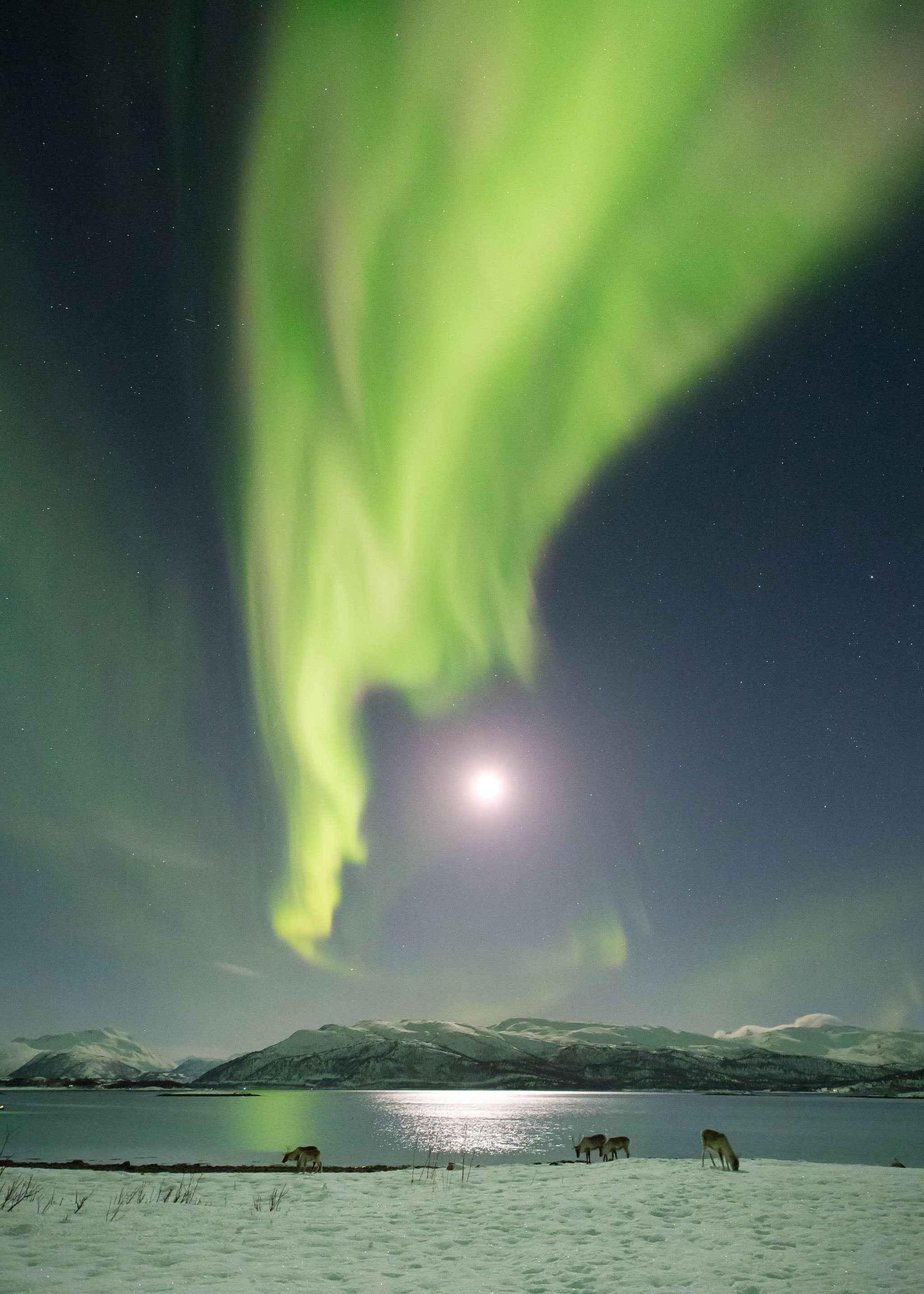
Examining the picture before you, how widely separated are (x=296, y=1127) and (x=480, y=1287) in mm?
122069

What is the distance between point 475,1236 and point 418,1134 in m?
107

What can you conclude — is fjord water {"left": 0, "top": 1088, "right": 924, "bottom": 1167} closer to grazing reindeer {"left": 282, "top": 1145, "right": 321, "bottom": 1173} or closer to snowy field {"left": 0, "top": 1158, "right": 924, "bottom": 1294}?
grazing reindeer {"left": 282, "top": 1145, "right": 321, "bottom": 1173}

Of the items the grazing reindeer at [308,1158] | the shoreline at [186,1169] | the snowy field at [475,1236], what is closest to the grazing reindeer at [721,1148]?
the snowy field at [475,1236]

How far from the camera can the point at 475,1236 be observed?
17.0 meters

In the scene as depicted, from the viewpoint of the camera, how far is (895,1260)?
1498 centimetres

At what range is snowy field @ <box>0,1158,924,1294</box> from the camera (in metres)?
13.3

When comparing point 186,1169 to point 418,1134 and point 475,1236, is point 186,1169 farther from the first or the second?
point 418,1134

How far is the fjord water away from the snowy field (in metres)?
37.1

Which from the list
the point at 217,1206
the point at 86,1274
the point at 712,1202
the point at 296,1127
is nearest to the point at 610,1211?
the point at 712,1202

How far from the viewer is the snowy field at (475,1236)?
13.3 meters

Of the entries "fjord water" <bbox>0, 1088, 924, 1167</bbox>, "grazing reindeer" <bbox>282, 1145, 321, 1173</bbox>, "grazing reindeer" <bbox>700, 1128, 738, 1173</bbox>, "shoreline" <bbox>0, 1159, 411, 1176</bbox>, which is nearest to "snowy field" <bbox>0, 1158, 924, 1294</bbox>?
"grazing reindeer" <bbox>700, 1128, 738, 1173</bbox>

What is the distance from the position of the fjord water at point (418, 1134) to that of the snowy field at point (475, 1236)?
37149mm

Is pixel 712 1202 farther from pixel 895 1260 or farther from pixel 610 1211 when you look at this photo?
pixel 895 1260

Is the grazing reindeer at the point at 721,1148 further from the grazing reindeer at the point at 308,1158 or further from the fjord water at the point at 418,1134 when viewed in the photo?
the fjord water at the point at 418,1134
